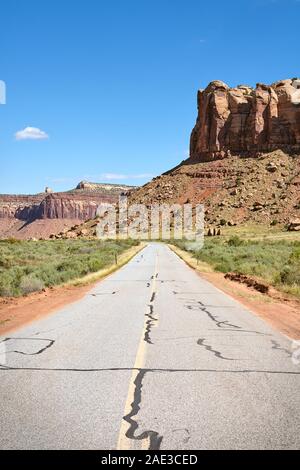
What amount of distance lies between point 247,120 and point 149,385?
11757 centimetres

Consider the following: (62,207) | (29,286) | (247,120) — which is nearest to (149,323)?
(29,286)

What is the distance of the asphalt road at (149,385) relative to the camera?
472cm

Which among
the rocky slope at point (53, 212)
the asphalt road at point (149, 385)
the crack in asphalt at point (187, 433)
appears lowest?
the asphalt road at point (149, 385)

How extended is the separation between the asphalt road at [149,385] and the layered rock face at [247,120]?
346 ft

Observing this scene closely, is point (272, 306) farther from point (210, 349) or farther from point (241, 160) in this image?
point (241, 160)

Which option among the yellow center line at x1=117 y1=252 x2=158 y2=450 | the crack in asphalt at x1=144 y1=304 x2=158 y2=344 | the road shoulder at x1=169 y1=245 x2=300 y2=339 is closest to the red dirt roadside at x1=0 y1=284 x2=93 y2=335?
the crack in asphalt at x1=144 y1=304 x2=158 y2=344

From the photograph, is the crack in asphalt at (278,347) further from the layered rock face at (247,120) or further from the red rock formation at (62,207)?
the red rock formation at (62,207)

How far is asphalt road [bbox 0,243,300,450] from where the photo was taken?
186 inches

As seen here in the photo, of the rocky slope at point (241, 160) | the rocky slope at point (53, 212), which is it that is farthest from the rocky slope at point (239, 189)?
the rocky slope at point (53, 212)

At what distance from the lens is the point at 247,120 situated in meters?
117

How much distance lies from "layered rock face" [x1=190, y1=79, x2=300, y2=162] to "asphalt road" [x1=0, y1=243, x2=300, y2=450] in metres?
105
